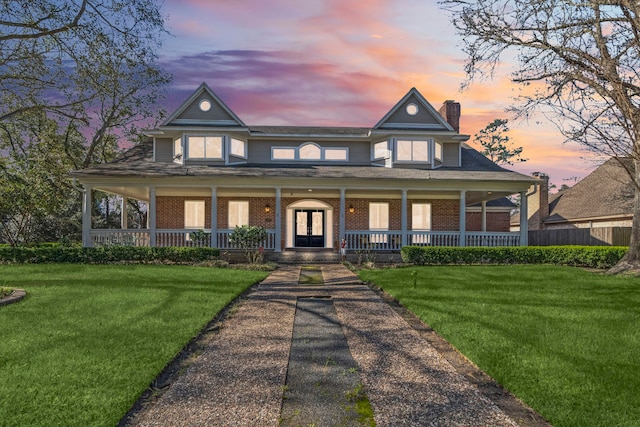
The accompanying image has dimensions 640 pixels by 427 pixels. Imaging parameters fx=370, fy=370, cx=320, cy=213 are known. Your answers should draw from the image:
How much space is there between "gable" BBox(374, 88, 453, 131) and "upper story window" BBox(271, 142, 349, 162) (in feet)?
8.38

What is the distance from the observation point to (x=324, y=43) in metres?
14.4

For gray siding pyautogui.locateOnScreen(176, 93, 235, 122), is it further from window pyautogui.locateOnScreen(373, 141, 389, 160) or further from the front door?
window pyautogui.locateOnScreen(373, 141, 389, 160)

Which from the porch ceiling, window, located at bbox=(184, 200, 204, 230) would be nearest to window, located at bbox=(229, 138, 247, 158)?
the porch ceiling

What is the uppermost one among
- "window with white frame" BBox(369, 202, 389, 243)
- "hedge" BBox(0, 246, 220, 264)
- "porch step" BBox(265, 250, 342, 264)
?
"window with white frame" BBox(369, 202, 389, 243)

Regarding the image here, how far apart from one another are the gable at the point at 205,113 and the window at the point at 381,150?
725 centimetres

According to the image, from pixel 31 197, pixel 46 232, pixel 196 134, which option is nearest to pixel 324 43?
pixel 196 134

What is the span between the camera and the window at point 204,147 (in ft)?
62.8

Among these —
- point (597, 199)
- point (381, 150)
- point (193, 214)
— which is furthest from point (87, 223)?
point (597, 199)

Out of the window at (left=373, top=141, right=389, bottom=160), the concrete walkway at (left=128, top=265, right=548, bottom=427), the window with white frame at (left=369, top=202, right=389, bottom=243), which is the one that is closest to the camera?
the concrete walkway at (left=128, top=265, right=548, bottom=427)

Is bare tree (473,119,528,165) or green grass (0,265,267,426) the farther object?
bare tree (473,119,528,165)

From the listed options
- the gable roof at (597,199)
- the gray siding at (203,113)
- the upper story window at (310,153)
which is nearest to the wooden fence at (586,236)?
the gable roof at (597,199)

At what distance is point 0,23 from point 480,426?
46.5 ft

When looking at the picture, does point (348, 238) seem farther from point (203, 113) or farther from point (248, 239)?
point (203, 113)

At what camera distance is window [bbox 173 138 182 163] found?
64.0 feet
